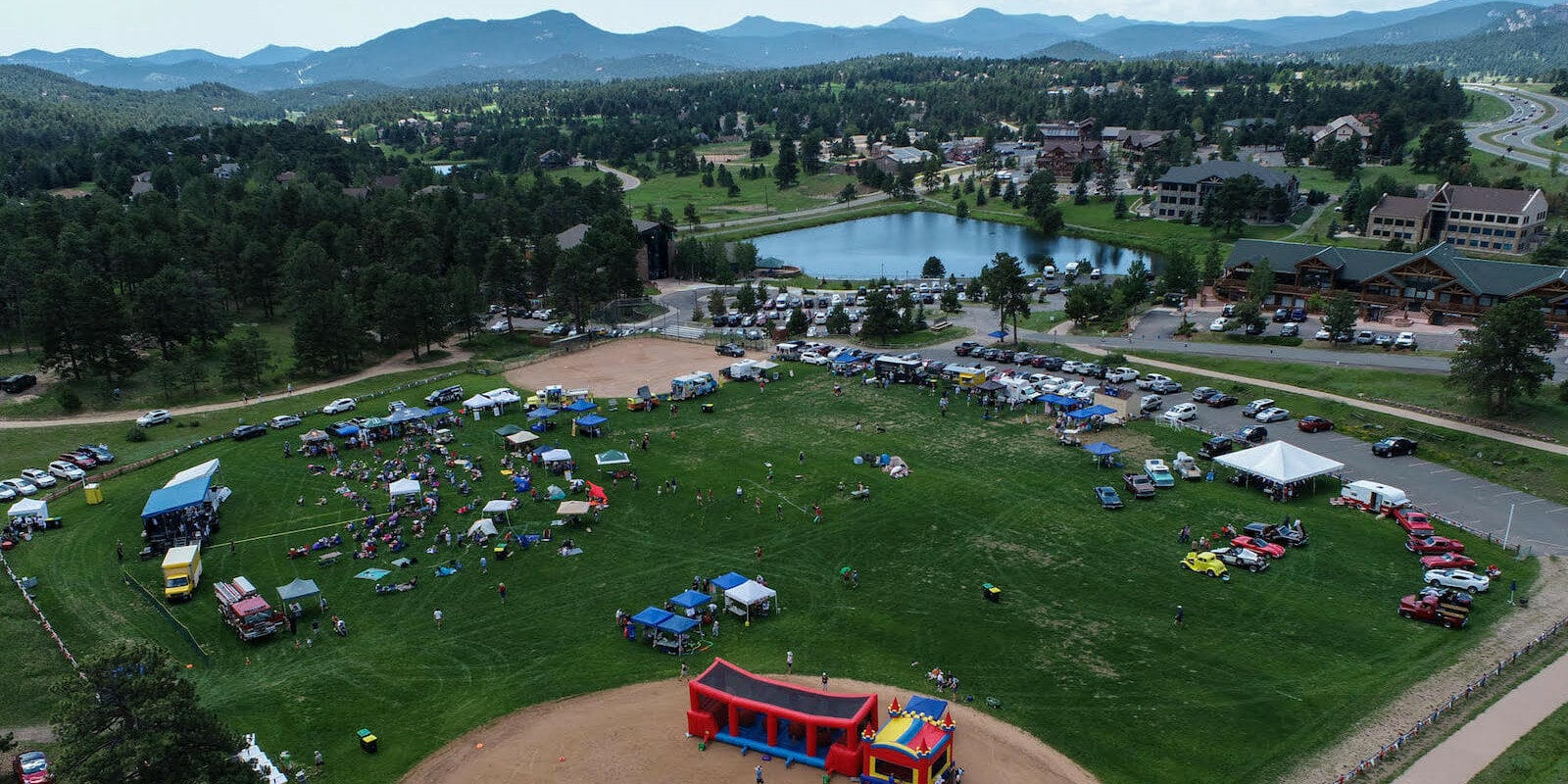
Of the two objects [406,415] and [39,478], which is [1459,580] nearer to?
[406,415]

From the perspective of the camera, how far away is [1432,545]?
37594 millimetres

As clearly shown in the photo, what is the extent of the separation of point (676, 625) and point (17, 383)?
177ft

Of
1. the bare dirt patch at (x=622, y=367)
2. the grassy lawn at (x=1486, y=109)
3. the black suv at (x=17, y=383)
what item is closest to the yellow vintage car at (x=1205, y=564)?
the bare dirt patch at (x=622, y=367)

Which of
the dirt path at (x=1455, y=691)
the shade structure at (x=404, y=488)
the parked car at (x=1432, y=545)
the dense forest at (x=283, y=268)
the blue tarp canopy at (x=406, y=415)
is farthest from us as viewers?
the dense forest at (x=283, y=268)

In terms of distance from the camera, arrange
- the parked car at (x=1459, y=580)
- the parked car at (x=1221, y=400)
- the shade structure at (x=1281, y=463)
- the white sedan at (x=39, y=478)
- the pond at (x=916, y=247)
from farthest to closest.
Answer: the pond at (x=916, y=247)
the parked car at (x=1221, y=400)
the white sedan at (x=39, y=478)
the shade structure at (x=1281, y=463)
the parked car at (x=1459, y=580)

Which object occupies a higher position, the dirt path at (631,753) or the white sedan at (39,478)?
the white sedan at (39,478)

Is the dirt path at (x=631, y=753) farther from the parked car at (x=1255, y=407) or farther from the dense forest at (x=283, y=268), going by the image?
the dense forest at (x=283, y=268)

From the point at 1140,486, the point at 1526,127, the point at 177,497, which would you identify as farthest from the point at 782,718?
the point at 1526,127

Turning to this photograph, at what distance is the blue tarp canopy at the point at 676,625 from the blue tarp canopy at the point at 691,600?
0.91 metres

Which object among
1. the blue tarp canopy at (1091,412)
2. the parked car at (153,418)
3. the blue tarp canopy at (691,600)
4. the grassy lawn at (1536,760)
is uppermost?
the parked car at (153,418)

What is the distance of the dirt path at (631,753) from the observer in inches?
1040

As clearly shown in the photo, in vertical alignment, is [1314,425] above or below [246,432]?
below

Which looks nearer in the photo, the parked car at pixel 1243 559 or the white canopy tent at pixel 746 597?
the white canopy tent at pixel 746 597

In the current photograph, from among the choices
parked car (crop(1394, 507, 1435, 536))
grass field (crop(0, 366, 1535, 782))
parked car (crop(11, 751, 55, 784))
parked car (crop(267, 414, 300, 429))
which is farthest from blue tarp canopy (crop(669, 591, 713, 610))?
parked car (crop(267, 414, 300, 429))
